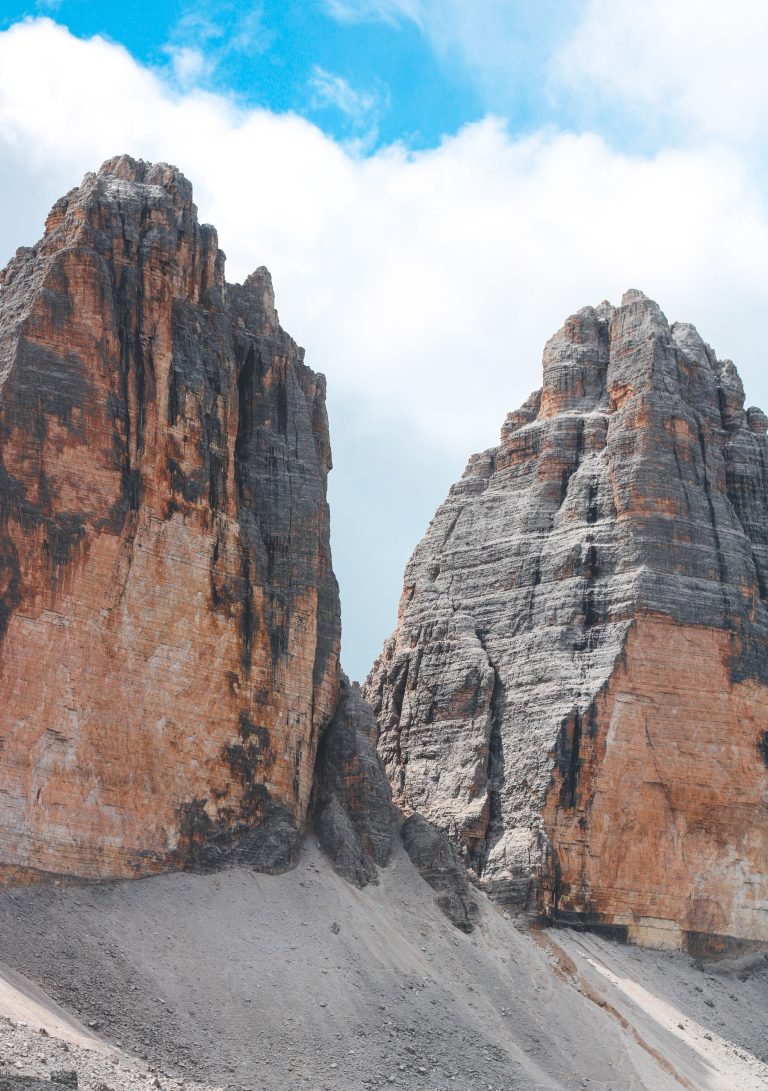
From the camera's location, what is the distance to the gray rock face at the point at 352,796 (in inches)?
2516

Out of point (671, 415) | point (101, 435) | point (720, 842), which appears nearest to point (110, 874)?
point (101, 435)

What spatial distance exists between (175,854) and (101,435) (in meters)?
12.3

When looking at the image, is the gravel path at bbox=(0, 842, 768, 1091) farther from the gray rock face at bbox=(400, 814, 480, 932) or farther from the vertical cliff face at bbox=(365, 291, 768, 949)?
the vertical cliff face at bbox=(365, 291, 768, 949)

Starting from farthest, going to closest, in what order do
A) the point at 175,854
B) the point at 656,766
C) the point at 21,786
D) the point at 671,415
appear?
the point at 671,415 < the point at 656,766 < the point at 175,854 < the point at 21,786

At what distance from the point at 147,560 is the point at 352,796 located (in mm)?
10982

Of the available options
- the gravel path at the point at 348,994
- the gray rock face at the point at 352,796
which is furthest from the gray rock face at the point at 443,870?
the gray rock face at the point at 352,796

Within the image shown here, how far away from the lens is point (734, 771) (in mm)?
70812

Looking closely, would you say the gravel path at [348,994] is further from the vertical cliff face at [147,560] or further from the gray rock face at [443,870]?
the vertical cliff face at [147,560]

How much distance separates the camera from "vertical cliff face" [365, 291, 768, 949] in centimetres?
6962

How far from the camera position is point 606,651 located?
7162 centimetres

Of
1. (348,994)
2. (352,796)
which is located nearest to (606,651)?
(352,796)

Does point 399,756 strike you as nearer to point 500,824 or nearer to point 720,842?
point 500,824

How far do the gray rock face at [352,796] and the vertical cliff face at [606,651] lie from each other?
5528 millimetres

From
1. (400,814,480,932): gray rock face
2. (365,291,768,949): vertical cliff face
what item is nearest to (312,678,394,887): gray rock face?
(400,814,480,932): gray rock face
